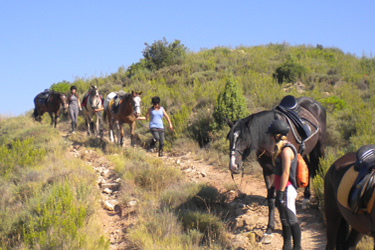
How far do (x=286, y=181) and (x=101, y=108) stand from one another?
11913mm

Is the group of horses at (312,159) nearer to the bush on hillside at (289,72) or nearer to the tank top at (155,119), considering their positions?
the tank top at (155,119)

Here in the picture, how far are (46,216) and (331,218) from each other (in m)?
4.77

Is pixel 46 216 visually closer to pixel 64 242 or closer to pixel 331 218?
pixel 64 242

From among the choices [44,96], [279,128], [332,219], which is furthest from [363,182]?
[44,96]

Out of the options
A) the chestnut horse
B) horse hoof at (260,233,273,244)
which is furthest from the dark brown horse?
the chestnut horse

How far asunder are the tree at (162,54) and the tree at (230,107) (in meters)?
11.2

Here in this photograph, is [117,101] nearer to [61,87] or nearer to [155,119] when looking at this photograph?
[155,119]

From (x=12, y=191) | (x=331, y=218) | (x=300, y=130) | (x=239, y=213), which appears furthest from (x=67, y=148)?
(x=331, y=218)

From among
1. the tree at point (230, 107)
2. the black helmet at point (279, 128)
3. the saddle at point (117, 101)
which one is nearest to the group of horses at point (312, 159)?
the black helmet at point (279, 128)

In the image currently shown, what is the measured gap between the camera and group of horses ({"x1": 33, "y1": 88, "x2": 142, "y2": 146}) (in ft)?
44.6

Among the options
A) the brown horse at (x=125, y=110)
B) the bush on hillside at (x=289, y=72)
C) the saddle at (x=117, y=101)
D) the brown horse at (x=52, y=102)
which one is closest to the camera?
the brown horse at (x=125, y=110)

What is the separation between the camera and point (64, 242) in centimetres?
608

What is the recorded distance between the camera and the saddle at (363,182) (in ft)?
14.2

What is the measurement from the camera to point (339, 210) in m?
5.05
